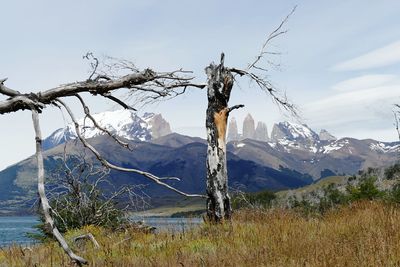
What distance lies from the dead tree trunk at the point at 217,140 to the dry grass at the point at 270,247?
171 cm

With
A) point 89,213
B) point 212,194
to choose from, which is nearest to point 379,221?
point 212,194

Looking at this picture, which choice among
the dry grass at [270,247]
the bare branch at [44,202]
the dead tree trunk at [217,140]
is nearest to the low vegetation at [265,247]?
the dry grass at [270,247]

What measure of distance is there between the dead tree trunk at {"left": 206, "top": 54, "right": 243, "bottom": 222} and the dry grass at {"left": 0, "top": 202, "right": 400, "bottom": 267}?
1708 millimetres

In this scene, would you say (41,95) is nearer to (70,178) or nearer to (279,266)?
(279,266)

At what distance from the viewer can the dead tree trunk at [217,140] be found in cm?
1359

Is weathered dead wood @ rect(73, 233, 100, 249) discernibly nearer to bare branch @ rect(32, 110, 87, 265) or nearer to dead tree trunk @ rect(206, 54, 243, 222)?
dead tree trunk @ rect(206, 54, 243, 222)

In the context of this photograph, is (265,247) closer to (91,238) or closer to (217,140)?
(91,238)

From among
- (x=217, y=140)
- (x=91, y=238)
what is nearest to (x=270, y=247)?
(x=91, y=238)

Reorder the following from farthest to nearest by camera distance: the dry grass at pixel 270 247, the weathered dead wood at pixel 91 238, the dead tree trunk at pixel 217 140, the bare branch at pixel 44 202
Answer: the dead tree trunk at pixel 217 140
the weathered dead wood at pixel 91 238
the dry grass at pixel 270 247
the bare branch at pixel 44 202

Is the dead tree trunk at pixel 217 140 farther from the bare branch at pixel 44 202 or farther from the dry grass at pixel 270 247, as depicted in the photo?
the bare branch at pixel 44 202

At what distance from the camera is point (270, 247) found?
22.9 ft

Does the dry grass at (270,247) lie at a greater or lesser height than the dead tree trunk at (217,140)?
lesser

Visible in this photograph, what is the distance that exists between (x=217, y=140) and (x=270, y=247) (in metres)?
6.97

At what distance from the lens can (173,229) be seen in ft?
36.4
